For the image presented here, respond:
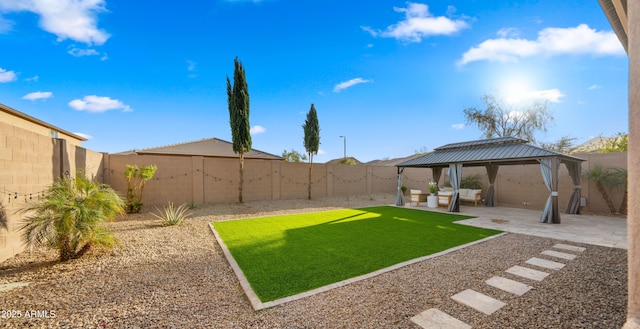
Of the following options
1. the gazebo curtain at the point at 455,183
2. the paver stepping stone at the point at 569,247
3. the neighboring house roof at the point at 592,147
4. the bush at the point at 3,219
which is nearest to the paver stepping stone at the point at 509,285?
the paver stepping stone at the point at 569,247

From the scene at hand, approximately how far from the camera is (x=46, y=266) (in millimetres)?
3607

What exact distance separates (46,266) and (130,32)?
6.90m

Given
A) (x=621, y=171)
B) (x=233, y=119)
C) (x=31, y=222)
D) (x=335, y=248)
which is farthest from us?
(x=233, y=119)

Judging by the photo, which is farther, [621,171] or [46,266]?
[621,171]

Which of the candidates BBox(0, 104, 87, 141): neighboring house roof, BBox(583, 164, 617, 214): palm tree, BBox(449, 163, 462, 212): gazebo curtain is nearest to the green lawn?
BBox(449, 163, 462, 212): gazebo curtain

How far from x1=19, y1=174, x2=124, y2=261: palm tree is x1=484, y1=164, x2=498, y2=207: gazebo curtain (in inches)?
534

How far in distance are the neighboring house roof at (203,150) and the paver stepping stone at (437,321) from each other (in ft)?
42.1

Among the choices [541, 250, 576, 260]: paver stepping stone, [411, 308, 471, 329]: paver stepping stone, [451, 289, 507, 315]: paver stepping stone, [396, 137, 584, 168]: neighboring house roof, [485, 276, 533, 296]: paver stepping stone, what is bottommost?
[541, 250, 576, 260]: paver stepping stone

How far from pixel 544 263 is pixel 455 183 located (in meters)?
6.14

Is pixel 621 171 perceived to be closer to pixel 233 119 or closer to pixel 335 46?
pixel 335 46

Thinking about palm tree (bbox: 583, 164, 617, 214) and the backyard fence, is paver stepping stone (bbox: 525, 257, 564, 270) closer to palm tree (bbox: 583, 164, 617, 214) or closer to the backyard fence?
palm tree (bbox: 583, 164, 617, 214)

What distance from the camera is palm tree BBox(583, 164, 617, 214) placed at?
27.7ft

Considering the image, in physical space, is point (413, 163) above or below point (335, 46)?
below

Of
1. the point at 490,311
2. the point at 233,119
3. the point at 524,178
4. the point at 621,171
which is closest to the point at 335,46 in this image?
the point at 233,119
